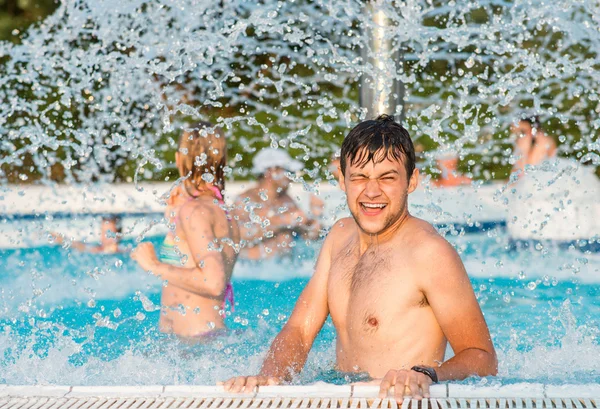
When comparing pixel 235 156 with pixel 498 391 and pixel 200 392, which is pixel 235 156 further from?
pixel 498 391

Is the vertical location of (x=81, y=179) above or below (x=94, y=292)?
below

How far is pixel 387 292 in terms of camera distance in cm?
296

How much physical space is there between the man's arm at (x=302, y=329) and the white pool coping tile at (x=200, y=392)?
0.43 meters

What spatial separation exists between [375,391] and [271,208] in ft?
17.0

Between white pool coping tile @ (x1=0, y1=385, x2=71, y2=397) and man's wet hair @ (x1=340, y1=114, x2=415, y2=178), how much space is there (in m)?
1.19

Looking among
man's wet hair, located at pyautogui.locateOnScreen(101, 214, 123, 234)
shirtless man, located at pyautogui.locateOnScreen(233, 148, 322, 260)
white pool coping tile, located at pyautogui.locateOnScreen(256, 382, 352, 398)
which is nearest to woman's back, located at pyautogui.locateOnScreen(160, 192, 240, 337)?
white pool coping tile, located at pyautogui.locateOnScreen(256, 382, 352, 398)

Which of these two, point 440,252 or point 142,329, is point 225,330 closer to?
point 142,329

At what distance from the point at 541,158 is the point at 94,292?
15.6 feet

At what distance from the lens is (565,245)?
7934mm

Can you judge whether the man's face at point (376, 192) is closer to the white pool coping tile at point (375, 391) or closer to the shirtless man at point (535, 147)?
the white pool coping tile at point (375, 391)

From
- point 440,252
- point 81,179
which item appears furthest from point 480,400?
point 81,179

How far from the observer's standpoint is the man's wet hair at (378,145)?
2902 mm

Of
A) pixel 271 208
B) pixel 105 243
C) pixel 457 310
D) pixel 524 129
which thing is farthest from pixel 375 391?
pixel 524 129

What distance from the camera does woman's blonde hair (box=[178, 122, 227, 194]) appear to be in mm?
4398
